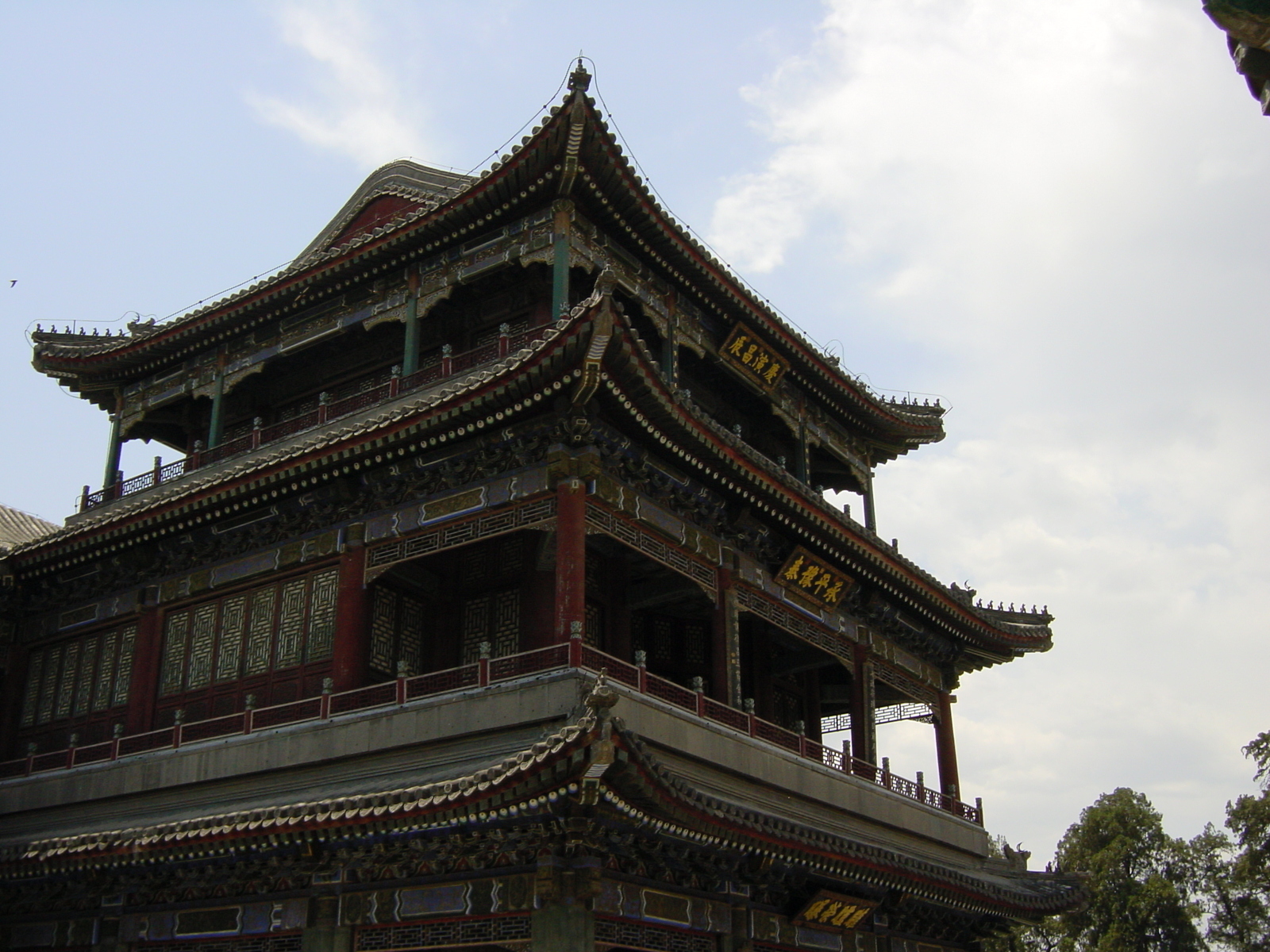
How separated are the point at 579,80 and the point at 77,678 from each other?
12963 mm

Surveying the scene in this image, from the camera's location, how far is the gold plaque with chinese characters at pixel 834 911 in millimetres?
17109

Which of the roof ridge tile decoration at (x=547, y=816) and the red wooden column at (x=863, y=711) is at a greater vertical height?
the red wooden column at (x=863, y=711)

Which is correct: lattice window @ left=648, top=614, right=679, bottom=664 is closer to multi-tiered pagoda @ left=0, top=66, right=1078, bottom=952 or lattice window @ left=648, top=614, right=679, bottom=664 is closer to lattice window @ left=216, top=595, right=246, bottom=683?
multi-tiered pagoda @ left=0, top=66, right=1078, bottom=952

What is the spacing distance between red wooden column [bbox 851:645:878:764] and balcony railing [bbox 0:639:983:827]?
0.36 m

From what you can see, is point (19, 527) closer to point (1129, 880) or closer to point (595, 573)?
point (595, 573)

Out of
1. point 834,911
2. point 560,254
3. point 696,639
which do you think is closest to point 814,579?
point 696,639

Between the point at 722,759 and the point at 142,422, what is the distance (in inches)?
574

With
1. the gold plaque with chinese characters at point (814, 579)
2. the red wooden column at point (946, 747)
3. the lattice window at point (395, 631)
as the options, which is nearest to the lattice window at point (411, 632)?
the lattice window at point (395, 631)

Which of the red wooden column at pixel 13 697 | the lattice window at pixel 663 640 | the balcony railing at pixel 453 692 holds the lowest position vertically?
the balcony railing at pixel 453 692

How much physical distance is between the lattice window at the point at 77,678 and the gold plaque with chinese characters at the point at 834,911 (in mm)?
11271

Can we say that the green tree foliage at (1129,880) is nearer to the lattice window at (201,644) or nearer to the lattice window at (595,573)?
the lattice window at (595,573)

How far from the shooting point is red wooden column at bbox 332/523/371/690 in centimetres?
1722

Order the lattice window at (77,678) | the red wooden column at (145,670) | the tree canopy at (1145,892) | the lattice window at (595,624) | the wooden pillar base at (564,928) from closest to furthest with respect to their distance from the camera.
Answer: the wooden pillar base at (564,928) < the lattice window at (595,624) < the red wooden column at (145,670) < the lattice window at (77,678) < the tree canopy at (1145,892)

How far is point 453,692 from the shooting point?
1555 cm
